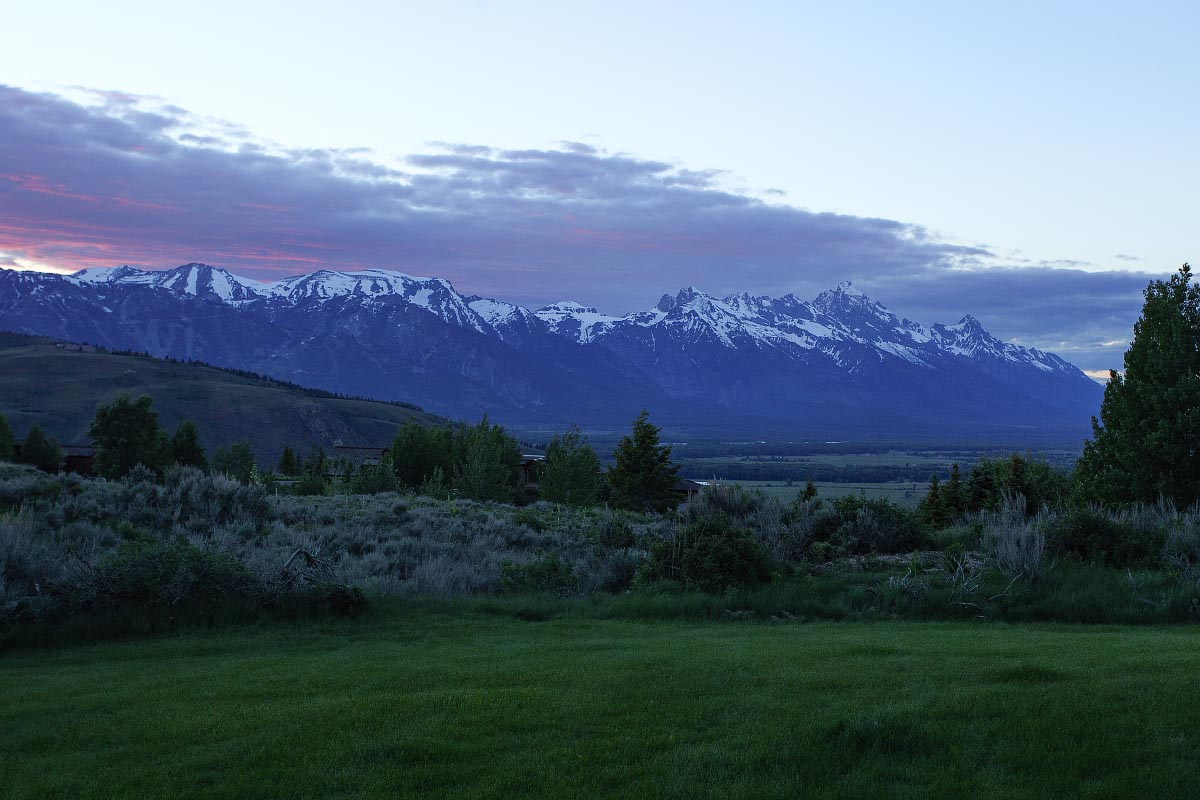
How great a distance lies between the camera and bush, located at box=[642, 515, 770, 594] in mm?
15336

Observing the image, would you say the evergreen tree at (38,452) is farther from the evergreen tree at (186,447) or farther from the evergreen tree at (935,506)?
the evergreen tree at (935,506)

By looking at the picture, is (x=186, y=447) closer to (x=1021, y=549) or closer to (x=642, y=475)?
(x=642, y=475)

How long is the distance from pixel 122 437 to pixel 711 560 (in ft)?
187

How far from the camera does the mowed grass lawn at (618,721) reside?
18.8 feet

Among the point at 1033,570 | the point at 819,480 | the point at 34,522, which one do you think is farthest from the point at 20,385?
the point at 1033,570

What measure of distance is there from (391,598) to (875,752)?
9.23 meters

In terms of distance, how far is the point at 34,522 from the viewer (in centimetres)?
1560

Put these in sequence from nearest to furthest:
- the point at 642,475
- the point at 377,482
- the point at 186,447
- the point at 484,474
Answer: the point at 377,482, the point at 484,474, the point at 642,475, the point at 186,447

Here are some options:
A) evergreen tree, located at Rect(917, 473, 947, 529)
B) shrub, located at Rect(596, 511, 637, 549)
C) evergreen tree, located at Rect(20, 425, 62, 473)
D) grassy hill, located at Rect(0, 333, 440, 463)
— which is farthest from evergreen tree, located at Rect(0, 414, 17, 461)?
grassy hill, located at Rect(0, 333, 440, 463)

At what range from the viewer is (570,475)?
184 feet

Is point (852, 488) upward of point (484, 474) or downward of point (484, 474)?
downward

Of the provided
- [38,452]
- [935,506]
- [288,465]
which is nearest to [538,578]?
[935,506]

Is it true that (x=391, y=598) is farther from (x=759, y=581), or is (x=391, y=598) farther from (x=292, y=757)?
(x=292, y=757)

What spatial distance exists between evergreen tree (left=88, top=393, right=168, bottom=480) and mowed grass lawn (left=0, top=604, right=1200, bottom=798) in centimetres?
5676
